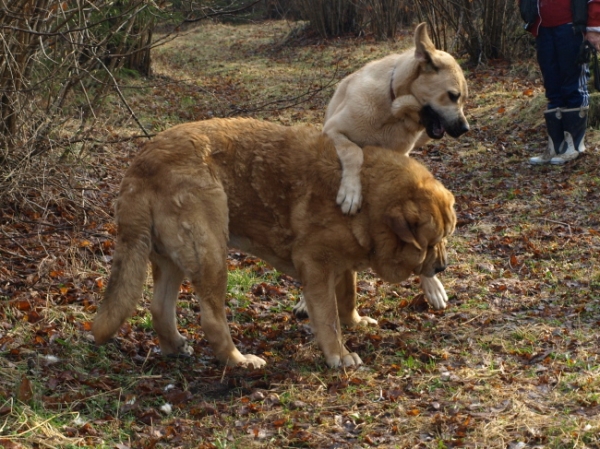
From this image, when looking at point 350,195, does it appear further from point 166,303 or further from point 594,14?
point 594,14

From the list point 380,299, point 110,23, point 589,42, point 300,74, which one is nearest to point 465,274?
point 380,299

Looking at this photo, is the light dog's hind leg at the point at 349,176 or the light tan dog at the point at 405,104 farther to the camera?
the light tan dog at the point at 405,104

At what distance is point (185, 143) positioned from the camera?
18.1 feet

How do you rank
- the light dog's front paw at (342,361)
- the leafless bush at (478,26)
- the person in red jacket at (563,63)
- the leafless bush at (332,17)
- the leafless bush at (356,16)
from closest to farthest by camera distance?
1. the light dog's front paw at (342,361)
2. the person in red jacket at (563,63)
3. the leafless bush at (478,26)
4. the leafless bush at (356,16)
5. the leafless bush at (332,17)

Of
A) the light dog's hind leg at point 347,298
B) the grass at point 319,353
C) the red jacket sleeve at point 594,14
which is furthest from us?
the red jacket sleeve at point 594,14

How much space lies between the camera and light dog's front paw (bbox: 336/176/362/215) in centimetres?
549

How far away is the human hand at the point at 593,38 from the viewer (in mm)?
10476

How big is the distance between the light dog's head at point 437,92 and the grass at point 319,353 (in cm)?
147

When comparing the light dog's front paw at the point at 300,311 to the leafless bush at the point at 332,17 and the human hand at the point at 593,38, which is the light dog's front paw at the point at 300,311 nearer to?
the human hand at the point at 593,38

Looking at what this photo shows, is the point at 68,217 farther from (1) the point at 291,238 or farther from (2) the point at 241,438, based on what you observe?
(2) the point at 241,438

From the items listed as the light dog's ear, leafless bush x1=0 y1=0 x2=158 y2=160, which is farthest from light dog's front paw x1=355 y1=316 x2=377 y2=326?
leafless bush x1=0 y1=0 x2=158 y2=160

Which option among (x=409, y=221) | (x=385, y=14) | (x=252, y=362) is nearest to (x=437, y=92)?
(x=409, y=221)

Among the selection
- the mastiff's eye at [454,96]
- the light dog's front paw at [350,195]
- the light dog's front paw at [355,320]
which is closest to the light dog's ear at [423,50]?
the mastiff's eye at [454,96]

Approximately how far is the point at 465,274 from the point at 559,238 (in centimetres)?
144
